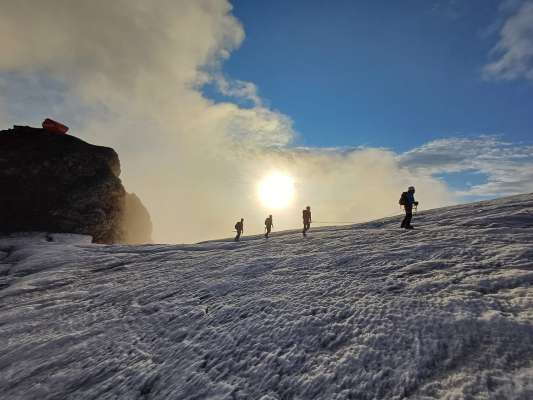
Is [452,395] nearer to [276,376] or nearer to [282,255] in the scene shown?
[276,376]

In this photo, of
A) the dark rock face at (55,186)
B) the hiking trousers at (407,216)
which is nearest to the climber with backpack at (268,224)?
the hiking trousers at (407,216)

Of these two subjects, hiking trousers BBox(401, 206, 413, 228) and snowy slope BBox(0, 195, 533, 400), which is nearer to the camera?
snowy slope BBox(0, 195, 533, 400)

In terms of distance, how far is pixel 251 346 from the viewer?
7.22 metres

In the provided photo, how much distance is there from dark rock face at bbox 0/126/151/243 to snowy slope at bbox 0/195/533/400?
23.9 m

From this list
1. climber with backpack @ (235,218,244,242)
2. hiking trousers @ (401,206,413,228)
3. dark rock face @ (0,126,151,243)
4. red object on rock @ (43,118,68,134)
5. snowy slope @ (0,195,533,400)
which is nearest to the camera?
snowy slope @ (0,195,533,400)

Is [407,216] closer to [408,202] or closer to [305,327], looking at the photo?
[408,202]

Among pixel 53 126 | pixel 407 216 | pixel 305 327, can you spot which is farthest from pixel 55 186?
pixel 305 327

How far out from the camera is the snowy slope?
18.4ft

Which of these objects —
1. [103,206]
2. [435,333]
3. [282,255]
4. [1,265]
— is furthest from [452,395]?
[103,206]

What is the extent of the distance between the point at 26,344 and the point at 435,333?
1147cm

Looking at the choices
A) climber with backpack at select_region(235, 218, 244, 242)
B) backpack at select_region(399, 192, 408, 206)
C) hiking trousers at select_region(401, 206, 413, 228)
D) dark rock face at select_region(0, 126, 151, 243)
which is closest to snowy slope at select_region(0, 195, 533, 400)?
hiking trousers at select_region(401, 206, 413, 228)

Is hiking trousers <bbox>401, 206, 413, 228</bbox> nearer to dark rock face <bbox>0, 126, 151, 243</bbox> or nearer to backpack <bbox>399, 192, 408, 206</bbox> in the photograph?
backpack <bbox>399, 192, 408, 206</bbox>

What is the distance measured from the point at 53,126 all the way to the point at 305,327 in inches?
1817

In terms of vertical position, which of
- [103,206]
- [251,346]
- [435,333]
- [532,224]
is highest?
[103,206]
